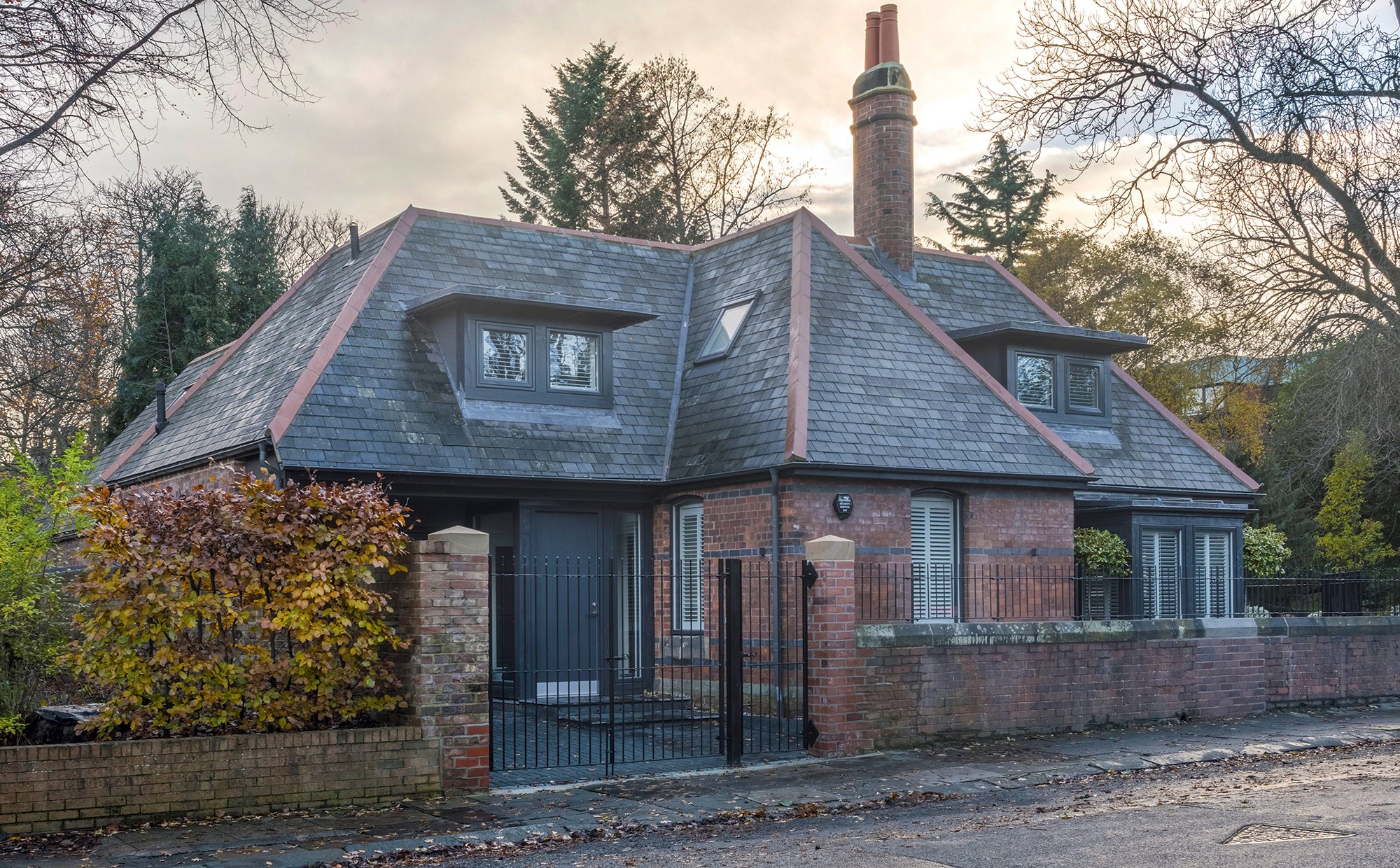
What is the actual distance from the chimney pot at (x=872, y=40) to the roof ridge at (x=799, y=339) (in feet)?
13.2

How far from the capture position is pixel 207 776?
9.77 m

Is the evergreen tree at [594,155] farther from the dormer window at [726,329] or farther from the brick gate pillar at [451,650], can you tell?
the brick gate pillar at [451,650]

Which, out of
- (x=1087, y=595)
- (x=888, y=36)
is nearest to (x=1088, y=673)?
(x=1087, y=595)

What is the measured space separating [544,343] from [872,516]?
5.10 metres

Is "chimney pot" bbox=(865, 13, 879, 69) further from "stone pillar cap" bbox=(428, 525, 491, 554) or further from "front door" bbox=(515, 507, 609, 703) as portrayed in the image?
"stone pillar cap" bbox=(428, 525, 491, 554)

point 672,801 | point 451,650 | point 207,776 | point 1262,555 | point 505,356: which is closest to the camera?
point 207,776

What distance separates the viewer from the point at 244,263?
35688 millimetres

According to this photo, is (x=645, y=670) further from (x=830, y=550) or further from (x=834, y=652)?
(x=830, y=550)

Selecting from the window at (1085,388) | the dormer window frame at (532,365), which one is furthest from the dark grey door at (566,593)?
the window at (1085,388)

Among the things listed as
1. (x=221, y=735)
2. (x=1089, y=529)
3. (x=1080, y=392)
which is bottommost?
(x=221, y=735)

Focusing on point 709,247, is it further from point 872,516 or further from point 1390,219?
point 1390,219

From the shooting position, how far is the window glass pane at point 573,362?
18.1 meters

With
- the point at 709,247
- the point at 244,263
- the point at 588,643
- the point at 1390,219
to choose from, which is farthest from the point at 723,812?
the point at 244,263

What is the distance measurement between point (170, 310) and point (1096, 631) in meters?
27.2
